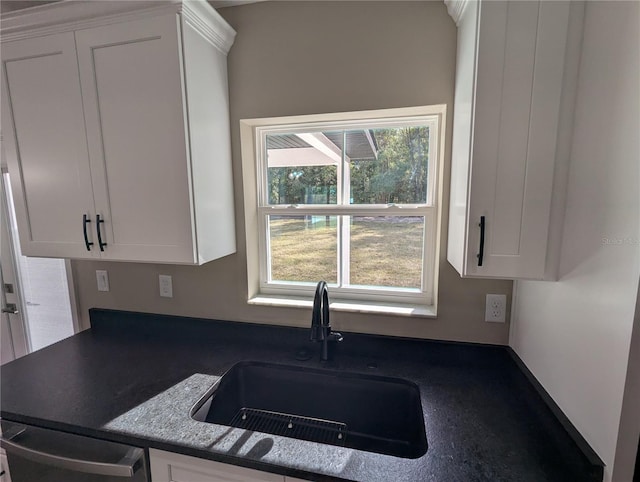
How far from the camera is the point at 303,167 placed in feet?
4.82

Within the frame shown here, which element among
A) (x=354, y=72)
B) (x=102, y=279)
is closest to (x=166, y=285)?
(x=102, y=279)

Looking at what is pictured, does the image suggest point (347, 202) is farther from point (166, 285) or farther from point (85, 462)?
point (85, 462)

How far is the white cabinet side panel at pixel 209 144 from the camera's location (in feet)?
3.63

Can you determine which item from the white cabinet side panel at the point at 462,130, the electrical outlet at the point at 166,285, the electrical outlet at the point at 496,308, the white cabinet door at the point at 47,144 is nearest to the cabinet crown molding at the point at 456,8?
the white cabinet side panel at the point at 462,130

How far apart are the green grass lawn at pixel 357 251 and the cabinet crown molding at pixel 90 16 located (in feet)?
2.95

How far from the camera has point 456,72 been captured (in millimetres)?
1105

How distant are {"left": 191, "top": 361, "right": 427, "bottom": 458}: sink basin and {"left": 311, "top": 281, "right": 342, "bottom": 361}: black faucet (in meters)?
0.14

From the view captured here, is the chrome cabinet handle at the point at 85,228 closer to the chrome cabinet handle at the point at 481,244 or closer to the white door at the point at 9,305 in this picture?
the white door at the point at 9,305

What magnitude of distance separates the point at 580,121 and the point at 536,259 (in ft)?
1.31

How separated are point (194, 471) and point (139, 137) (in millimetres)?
1186

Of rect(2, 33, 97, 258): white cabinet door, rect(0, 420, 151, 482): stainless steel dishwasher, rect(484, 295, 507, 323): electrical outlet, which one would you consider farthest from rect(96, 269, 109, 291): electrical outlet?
rect(484, 295, 507, 323): electrical outlet

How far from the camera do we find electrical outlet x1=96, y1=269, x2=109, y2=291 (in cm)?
163

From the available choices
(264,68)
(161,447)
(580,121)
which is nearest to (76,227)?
(161,447)

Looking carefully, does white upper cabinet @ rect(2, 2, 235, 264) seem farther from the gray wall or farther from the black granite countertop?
the black granite countertop
